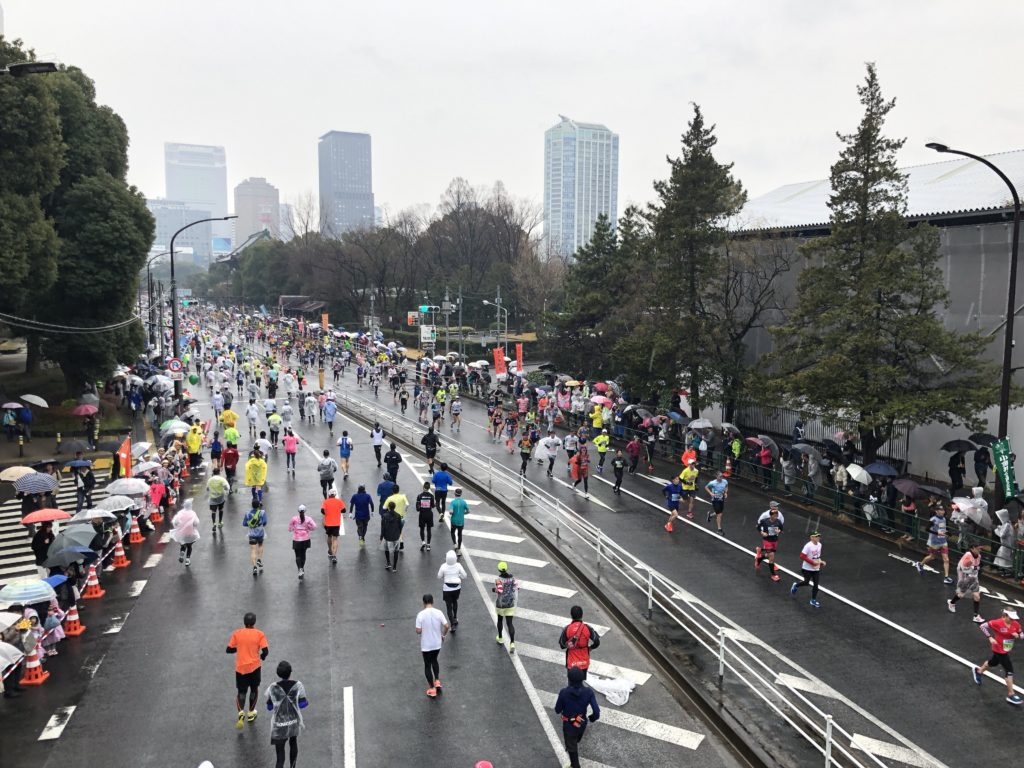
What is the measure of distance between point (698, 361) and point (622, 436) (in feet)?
13.8

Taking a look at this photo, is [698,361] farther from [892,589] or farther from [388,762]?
[388,762]

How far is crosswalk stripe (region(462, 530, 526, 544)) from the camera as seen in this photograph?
18.0 metres

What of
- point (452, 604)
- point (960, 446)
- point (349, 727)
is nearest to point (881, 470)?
point (960, 446)

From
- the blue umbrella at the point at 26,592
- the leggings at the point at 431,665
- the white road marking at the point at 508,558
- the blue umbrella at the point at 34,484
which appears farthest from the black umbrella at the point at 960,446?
the blue umbrella at the point at 34,484

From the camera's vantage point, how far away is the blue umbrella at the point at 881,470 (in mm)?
19719

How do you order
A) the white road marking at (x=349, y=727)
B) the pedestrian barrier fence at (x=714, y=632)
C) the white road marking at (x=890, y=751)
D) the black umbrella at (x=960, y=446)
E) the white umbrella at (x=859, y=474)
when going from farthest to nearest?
the black umbrella at (x=960, y=446) < the white umbrella at (x=859, y=474) < the pedestrian barrier fence at (x=714, y=632) < the white road marking at (x=890, y=751) < the white road marking at (x=349, y=727)

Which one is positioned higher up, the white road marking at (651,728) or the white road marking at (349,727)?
the white road marking at (349,727)

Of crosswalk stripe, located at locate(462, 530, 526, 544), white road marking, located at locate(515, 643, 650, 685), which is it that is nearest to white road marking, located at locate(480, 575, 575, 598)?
white road marking, located at locate(515, 643, 650, 685)

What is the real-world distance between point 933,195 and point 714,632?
2206cm

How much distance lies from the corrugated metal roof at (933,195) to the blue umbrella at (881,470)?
29.2 ft

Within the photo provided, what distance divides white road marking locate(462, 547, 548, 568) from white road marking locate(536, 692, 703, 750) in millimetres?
5768

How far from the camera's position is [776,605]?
14422 mm

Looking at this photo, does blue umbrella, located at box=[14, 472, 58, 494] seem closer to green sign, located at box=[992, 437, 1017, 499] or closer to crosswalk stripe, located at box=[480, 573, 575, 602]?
crosswalk stripe, located at box=[480, 573, 575, 602]

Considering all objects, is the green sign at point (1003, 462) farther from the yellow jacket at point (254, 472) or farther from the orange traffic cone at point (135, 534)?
the orange traffic cone at point (135, 534)
